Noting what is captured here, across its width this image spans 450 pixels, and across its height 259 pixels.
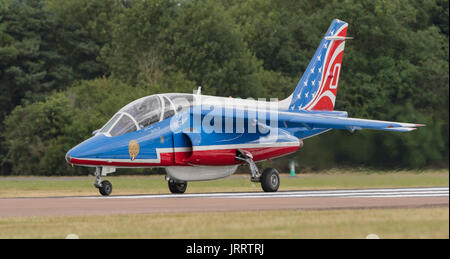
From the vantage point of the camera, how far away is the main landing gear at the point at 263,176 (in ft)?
84.5

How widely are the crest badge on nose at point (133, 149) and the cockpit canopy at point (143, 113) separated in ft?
1.13

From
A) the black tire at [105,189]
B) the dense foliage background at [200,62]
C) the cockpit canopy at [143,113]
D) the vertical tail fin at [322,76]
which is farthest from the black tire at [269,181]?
the black tire at [105,189]

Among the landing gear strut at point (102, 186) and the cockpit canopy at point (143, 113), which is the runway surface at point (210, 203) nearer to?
the landing gear strut at point (102, 186)

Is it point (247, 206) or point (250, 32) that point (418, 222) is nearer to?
point (247, 206)

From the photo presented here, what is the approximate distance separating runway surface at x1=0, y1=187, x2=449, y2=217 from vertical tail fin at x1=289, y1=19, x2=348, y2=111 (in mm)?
5944

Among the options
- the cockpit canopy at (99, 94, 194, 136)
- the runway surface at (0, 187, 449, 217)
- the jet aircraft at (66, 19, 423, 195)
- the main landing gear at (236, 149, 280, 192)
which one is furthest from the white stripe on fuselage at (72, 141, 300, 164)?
the runway surface at (0, 187, 449, 217)

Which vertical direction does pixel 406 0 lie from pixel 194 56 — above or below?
above

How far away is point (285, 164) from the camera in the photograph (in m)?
29.0

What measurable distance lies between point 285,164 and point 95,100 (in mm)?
25312

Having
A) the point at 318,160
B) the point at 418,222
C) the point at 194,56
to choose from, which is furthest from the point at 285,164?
the point at 194,56

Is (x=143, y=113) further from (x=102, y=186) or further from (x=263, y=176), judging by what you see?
(x=263, y=176)

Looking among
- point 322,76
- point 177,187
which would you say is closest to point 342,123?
point 177,187

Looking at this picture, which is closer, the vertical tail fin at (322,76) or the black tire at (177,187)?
the black tire at (177,187)

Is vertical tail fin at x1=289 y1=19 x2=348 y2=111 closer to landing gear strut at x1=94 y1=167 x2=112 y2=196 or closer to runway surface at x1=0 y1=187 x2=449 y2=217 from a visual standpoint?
runway surface at x1=0 y1=187 x2=449 y2=217
